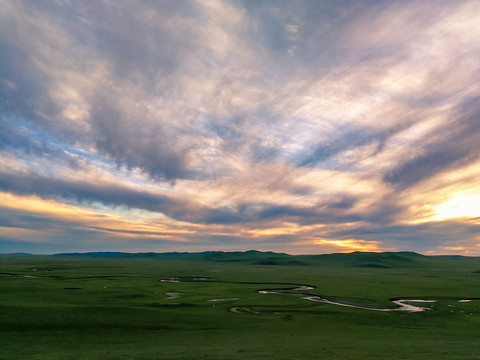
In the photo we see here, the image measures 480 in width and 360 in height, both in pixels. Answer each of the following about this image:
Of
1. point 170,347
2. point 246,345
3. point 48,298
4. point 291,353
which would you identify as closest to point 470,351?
point 291,353

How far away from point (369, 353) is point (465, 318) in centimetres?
4260

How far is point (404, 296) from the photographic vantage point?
90.4 metres

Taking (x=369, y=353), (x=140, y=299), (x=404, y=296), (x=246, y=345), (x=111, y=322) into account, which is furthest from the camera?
(x=404, y=296)

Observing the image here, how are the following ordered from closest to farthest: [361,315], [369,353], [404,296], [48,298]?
[369,353]
[361,315]
[48,298]
[404,296]

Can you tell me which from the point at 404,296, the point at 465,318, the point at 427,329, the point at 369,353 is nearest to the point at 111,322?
the point at 369,353

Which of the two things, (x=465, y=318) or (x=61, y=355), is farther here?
(x=465, y=318)

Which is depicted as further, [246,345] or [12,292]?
[12,292]

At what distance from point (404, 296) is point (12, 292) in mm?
99432

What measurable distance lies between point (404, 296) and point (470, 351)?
2570 inches

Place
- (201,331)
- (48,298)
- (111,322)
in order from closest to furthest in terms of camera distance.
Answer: (201,331) → (111,322) → (48,298)

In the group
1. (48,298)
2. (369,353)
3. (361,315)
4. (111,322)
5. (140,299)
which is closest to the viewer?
(369,353)

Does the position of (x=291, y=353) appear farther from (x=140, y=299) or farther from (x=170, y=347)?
(x=140, y=299)

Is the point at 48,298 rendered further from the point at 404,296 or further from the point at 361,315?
the point at 404,296

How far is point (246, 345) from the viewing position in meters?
35.1
